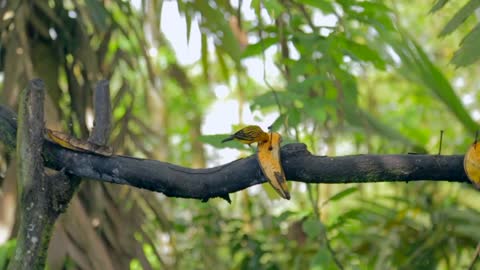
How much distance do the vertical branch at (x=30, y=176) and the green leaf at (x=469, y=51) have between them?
1.52 feet

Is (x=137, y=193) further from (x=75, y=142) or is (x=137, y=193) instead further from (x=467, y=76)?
(x=467, y=76)

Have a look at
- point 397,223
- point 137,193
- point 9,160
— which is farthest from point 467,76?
point 9,160

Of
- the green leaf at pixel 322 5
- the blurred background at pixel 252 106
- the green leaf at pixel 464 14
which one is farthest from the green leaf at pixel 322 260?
the green leaf at pixel 464 14

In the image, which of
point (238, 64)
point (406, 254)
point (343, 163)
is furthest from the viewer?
point (406, 254)

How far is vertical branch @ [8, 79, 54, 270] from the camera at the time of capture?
0.77 m

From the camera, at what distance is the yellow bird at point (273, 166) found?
2.46ft

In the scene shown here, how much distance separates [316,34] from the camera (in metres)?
1.43

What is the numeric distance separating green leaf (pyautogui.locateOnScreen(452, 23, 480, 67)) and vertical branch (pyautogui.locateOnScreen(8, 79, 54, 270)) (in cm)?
46

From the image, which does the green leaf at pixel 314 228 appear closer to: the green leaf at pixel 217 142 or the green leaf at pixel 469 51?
the green leaf at pixel 217 142

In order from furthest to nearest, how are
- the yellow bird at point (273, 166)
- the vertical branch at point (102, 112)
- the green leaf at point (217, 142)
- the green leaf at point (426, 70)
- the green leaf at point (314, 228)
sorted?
the green leaf at point (314, 228)
the green leaf at point (217, 142)
the green leaf at point (426, 70)
the vertical branch at point (102, 112)
the yellow bird at point (273, 166)

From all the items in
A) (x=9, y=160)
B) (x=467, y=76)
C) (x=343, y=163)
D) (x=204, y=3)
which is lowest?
(x=343, y=163)

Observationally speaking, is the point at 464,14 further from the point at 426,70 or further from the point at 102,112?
the point at 102,112

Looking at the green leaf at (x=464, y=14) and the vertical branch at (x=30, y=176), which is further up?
the green leaf at (x=464, y=14)

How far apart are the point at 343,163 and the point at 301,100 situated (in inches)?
27.0
